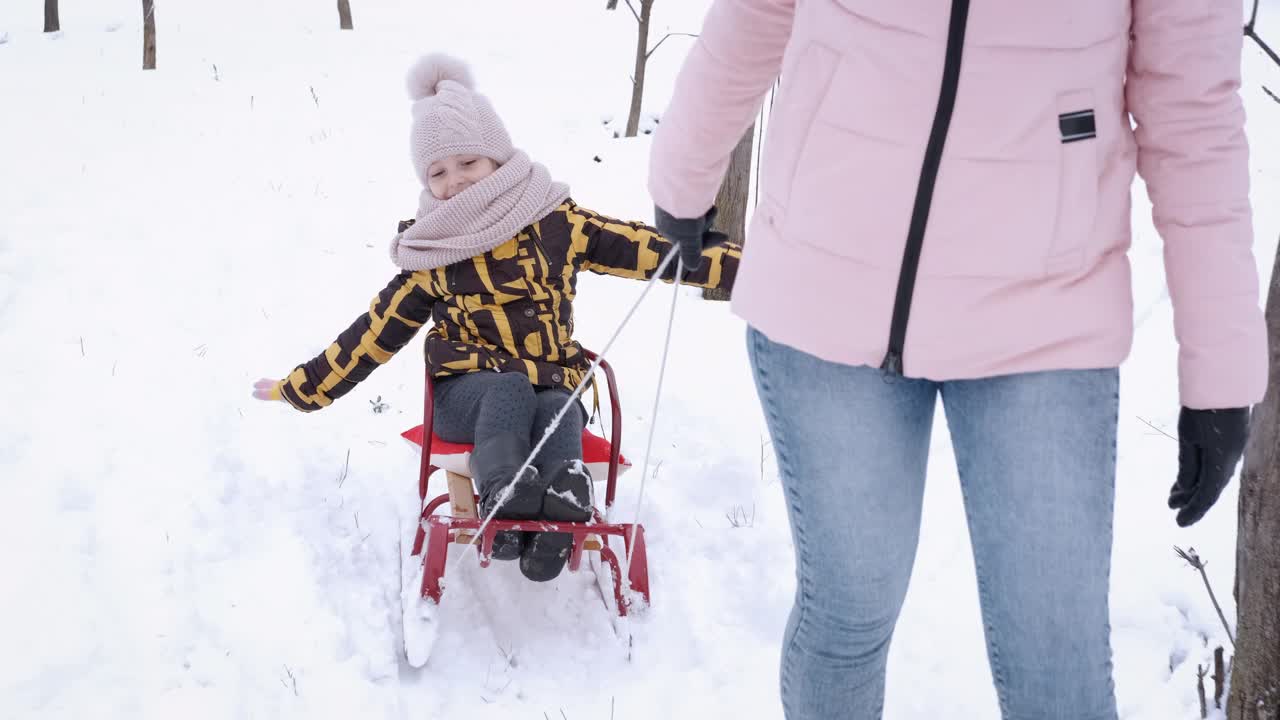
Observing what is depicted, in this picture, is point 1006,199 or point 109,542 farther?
point 109,542

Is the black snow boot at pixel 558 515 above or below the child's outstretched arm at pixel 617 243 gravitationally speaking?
below

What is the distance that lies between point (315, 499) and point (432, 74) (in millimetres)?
1494

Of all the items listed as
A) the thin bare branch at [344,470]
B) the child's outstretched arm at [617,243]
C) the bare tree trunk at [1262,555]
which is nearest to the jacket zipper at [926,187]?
the bare tree trunk at [1262,555]

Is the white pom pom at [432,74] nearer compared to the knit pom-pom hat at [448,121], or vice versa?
the knit pom-pom hat at [448,121]

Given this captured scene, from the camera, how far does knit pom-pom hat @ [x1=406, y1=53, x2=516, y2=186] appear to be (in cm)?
336

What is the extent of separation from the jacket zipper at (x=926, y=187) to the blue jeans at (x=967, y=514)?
0.24 ft

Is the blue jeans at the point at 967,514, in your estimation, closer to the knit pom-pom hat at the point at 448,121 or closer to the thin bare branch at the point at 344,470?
the knit pom-pom hat at the point at 448,121

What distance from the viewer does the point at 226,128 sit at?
7.13 metres

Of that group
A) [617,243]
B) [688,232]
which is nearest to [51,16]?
[617,243]

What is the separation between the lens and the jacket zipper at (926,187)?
4.49 ft

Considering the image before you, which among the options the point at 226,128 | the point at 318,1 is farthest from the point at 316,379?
the point at 318,1

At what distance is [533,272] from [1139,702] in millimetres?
2076

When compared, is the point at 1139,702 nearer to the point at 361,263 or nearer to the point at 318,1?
the point at 361,263

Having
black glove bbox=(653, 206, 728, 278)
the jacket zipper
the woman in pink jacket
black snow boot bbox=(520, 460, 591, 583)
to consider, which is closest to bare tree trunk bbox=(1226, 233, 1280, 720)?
the woman in pink jacket
